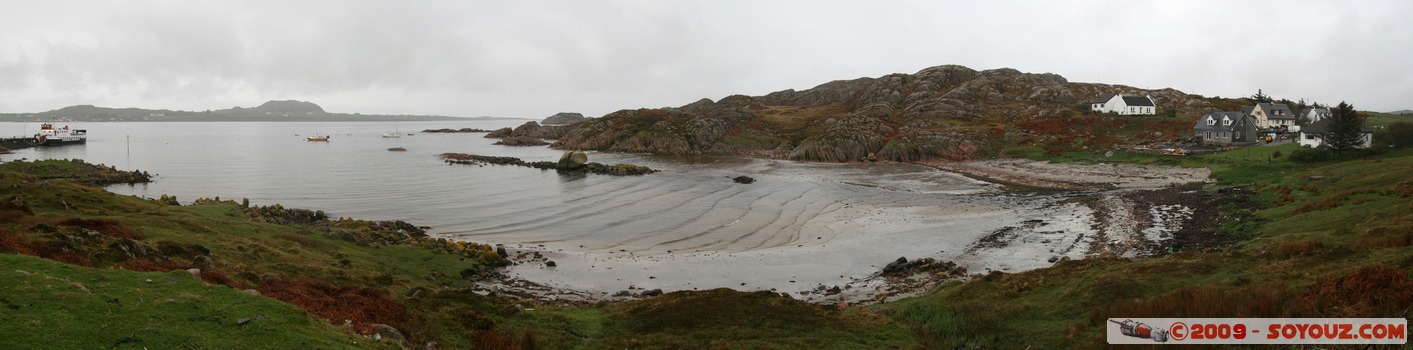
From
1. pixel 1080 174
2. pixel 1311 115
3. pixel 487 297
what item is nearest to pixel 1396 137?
pixel 1080 174

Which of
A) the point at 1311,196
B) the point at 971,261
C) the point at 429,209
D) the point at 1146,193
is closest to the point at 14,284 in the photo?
the point at 971,261

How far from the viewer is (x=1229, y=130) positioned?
96.1 m

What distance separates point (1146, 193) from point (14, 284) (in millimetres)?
66681

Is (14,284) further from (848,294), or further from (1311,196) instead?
(1311,196)

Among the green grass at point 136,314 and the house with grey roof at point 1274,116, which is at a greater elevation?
the house with grey roof at point 1274,116

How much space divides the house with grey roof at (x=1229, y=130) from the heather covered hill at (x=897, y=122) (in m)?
6.67

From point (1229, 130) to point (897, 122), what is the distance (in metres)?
54.4

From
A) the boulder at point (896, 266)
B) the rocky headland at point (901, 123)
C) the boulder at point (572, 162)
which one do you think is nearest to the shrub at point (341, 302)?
the boulder at point (896, 266)

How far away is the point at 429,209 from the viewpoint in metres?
53.8

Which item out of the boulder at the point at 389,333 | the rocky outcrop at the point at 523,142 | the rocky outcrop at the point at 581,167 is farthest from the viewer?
the rocky outcrop at the point at 523,142

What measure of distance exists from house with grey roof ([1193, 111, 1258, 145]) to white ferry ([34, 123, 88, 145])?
686ft

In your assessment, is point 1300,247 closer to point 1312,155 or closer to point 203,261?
point 203,261

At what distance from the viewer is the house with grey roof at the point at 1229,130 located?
313 ft

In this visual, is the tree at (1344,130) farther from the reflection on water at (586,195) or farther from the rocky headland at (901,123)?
the rocky headland at (901,123)
